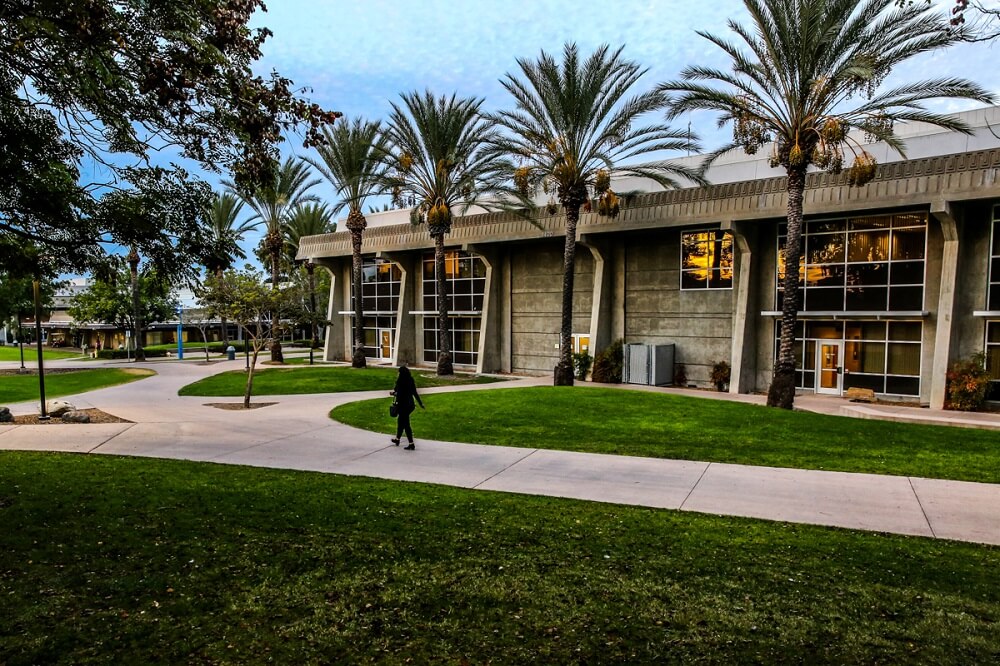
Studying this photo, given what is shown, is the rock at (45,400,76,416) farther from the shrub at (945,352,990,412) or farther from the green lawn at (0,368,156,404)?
the shrub at (945,352,990,412)

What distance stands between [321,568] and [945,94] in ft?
63.5

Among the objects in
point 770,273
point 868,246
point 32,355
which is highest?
point 868,246

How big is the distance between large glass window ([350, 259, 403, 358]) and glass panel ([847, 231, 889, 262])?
77.3 ft

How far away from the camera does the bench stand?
2034 cm

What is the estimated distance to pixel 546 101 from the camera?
21766mm

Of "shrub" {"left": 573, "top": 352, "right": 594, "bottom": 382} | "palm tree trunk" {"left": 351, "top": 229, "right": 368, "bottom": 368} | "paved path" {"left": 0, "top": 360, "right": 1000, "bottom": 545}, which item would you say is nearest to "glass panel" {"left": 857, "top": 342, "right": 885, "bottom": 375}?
"paved path" {"left": 0, "top": 360, "right": 1000, "bottom": 545}

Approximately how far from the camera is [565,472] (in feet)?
32.8

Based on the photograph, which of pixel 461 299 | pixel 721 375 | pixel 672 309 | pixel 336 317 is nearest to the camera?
pixel 721 375

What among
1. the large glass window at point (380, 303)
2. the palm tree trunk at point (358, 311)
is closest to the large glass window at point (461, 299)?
the large glass window at point (380, 303)

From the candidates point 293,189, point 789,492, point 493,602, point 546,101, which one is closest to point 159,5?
point 493,602

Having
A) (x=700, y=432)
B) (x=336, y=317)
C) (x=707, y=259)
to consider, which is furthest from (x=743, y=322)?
(x=336, y=317)

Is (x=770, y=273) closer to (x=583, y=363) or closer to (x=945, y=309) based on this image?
(x=945, y=309)

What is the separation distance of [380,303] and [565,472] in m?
28.8

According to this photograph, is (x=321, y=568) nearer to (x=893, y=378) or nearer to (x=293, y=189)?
(x=893, y=378)
